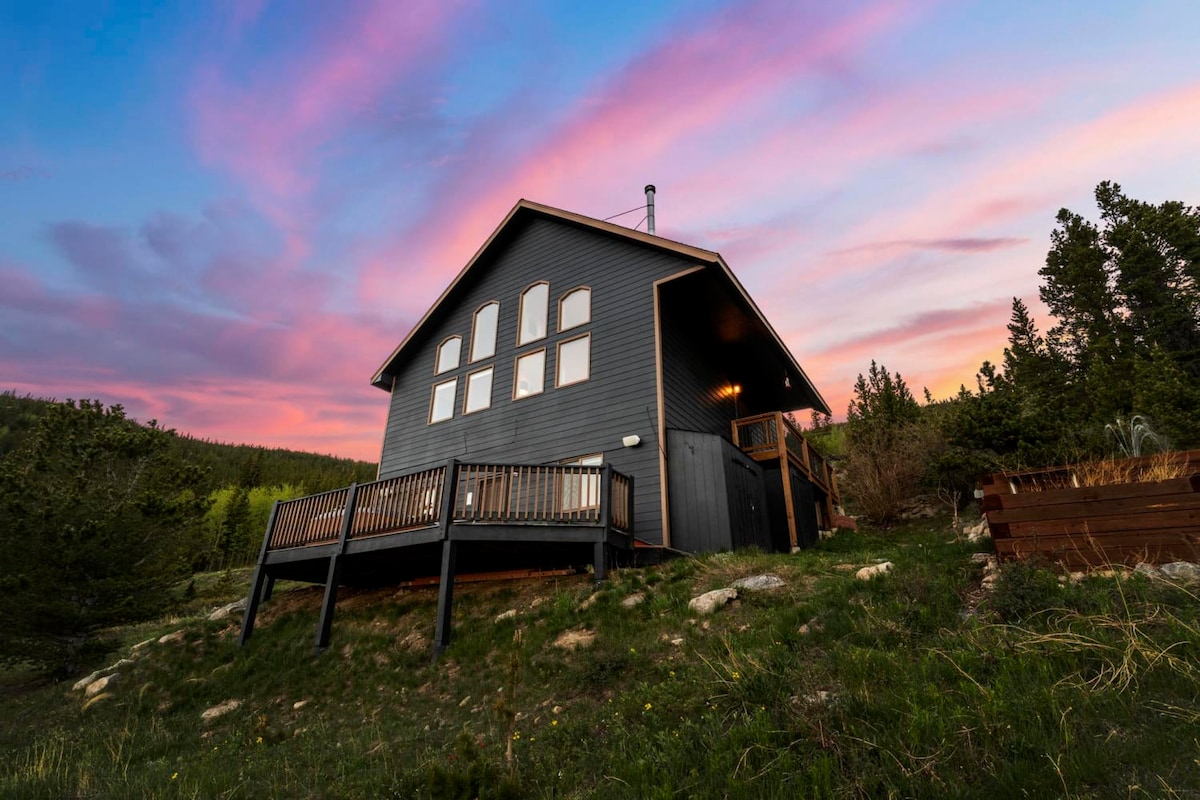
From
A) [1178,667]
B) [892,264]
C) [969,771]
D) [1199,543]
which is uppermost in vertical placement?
[892,264]

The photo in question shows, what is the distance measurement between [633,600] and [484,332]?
10.8m

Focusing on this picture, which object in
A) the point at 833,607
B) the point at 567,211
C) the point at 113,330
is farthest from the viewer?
the point at 113,330

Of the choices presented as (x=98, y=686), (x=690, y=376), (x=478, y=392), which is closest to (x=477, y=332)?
(x=478, y=392)

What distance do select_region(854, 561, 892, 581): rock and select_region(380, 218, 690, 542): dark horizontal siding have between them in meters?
5.07

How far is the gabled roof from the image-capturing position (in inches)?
517

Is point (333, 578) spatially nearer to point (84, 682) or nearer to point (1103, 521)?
point (84, 682)

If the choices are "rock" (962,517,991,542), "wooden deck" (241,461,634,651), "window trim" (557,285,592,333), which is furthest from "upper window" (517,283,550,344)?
"rock" (962,517,991,542)

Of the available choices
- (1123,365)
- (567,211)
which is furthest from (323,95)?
(1123,365)

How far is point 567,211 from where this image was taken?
15.4 meters

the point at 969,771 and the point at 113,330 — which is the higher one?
the point at 113,330

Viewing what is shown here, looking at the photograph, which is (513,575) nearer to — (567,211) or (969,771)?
(969,771)

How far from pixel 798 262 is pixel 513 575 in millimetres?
14664

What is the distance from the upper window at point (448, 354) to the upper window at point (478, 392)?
104 cm

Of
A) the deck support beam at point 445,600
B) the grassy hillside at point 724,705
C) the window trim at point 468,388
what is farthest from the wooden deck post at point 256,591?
the window trim at point 468,388
